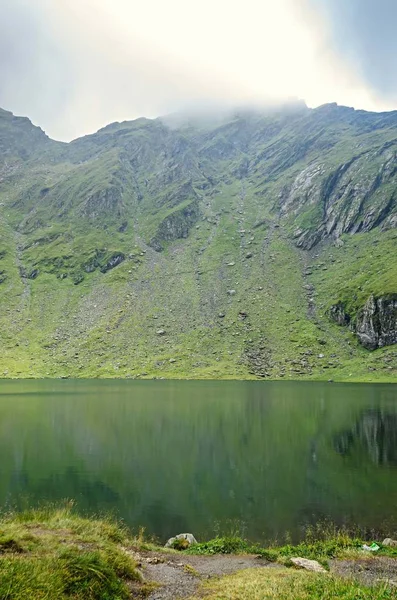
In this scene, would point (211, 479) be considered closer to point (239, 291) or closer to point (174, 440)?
point (174, 440)

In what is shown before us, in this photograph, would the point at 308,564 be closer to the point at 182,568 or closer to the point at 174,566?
the point at 182,568

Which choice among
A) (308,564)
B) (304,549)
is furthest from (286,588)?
(304,549)

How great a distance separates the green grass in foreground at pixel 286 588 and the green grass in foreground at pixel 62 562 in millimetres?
3264

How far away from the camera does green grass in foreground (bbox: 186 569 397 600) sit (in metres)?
11.4

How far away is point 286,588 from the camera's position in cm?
1288

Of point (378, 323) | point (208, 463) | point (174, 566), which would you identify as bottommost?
point (208, 463)

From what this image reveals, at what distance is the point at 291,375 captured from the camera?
141 m

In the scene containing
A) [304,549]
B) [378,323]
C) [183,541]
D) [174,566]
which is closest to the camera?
[174,566]

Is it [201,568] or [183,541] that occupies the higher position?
[201,568]

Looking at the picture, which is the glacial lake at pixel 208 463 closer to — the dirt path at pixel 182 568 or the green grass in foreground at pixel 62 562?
the dirt path at pixel 182 568

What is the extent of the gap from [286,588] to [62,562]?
275 inches

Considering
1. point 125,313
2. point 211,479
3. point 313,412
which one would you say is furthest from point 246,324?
point 211,479

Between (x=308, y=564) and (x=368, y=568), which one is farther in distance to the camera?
(x=308, y=564)

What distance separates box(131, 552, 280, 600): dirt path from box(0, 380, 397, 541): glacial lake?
18.5 feet
